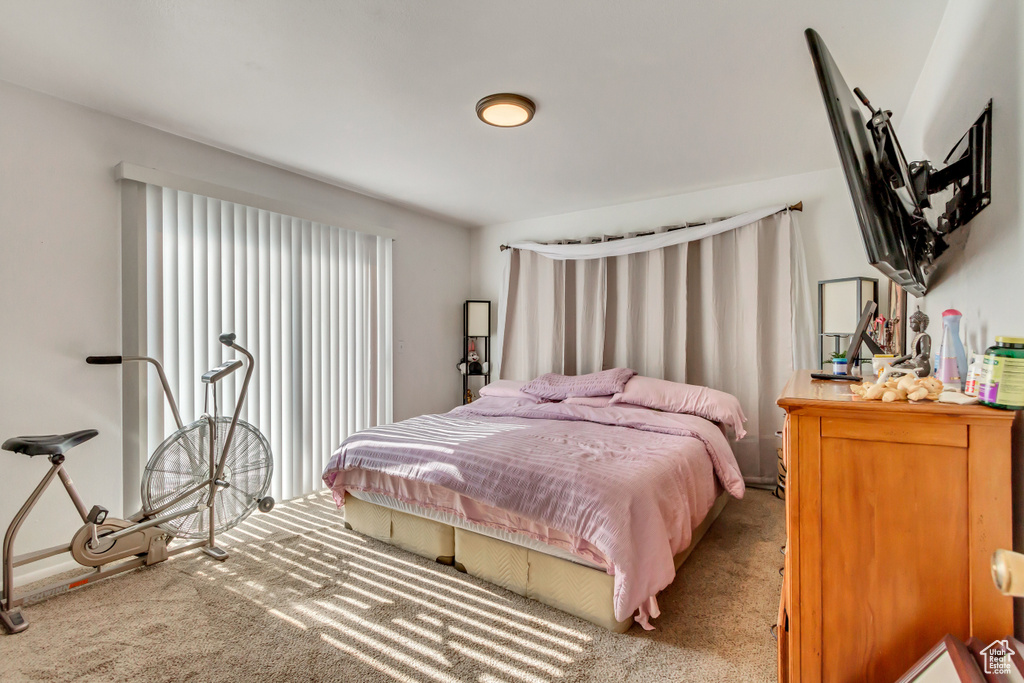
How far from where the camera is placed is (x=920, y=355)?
153 centimetres

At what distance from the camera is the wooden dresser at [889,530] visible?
988 millimetres

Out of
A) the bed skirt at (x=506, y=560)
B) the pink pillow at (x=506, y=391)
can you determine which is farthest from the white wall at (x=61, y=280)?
the pink pillow at (x=506, y=391)

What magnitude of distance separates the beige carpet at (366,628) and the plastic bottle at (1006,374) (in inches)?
48.6

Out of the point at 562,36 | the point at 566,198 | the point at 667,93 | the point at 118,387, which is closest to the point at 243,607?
the point at 118,387

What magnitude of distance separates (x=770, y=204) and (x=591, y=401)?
214 centimetres

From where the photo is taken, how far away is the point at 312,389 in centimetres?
362

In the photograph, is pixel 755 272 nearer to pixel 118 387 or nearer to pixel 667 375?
pixel 667 375

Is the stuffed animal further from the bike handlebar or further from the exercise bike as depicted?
the bike handlebar

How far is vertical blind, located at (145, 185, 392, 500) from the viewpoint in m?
2.83

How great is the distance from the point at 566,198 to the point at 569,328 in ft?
4.16

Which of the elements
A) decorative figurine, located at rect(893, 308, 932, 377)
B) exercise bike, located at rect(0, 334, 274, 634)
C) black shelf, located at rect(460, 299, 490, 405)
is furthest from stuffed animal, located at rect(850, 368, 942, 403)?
black shelf, located at rect(460, 299, 490, 405)

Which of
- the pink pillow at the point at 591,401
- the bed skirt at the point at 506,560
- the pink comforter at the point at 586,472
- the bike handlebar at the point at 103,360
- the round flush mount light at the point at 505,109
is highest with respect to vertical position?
the round flush mount light at the point at 505,109

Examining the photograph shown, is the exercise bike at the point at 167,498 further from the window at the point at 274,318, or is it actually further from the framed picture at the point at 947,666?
the framed picture at the point at 947,666

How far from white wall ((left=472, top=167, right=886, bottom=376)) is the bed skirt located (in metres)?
2.08
